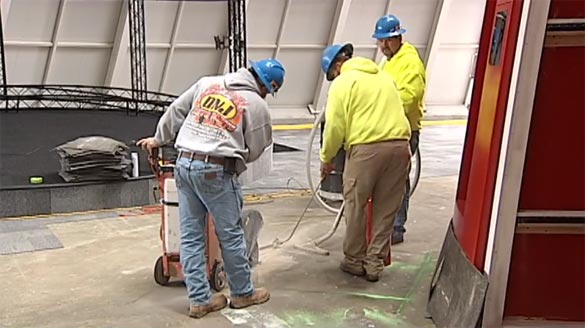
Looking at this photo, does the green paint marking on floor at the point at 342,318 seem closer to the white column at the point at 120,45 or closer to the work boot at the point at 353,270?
the work boot at the point at 353,270

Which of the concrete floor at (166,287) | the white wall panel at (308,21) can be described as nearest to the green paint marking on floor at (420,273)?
the concrete floor at (166,287)

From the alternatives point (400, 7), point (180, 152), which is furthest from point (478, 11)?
point (180, 152)

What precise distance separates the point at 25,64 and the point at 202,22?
11.2ft

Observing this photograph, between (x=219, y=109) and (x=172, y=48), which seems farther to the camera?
(x=172, y=48)

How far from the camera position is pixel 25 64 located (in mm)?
12445

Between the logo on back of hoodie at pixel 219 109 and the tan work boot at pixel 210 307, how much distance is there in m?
0.98

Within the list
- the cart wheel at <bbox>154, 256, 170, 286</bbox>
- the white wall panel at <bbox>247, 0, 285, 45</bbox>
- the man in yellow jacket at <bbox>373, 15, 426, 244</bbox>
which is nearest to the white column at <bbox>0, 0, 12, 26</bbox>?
the white wall panel at <bbox>247, 0, 285, 45</bbox>

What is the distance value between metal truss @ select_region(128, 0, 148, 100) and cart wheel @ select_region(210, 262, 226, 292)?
8.59m

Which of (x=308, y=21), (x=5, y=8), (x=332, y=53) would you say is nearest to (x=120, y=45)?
(x=5, y=8)

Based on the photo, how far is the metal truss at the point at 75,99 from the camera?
472 inches

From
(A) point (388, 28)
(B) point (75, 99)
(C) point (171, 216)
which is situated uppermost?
(A) point (388, 28)

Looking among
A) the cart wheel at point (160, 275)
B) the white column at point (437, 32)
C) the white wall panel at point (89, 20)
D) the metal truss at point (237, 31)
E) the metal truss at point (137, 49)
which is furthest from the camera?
the white column at point (437, 32)

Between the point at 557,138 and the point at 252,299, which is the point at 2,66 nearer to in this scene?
the point at 252,299

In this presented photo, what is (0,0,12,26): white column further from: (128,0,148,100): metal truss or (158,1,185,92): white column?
(158,1,185,92): white column
